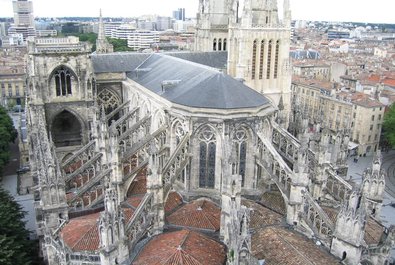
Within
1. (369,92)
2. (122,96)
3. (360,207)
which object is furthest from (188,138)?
(369,92)

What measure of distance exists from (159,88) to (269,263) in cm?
2000

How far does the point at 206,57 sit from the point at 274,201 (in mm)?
→ 24753

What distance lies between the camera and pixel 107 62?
4950cm

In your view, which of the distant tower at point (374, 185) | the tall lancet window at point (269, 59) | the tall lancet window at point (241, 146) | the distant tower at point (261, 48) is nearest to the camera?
the tall lancet window at point (241, 146)

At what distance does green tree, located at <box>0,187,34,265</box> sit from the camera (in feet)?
86.6

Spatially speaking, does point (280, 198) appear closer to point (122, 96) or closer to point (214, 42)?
point (122, 96)

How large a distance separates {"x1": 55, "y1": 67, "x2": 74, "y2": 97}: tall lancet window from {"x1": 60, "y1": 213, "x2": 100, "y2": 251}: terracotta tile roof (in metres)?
20.2

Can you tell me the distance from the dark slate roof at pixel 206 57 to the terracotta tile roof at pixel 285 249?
27.5 m

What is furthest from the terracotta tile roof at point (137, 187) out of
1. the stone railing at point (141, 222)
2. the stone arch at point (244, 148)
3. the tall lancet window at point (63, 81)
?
the tall lancet window at point (63, 81)

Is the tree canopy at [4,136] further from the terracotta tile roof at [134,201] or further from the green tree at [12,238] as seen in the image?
the terracotta tile roof at [134,201]

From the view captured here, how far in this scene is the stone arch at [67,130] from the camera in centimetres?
4638

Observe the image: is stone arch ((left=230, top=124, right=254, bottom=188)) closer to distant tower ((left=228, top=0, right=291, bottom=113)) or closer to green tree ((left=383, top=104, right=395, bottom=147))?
distant tower ((left=228, top=0, right=291, bottom=113))

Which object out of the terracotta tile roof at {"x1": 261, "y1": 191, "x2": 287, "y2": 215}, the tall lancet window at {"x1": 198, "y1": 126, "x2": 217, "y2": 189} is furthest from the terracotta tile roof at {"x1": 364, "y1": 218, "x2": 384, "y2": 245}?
the tall lancet window at {"x1": 198, "y1": 126, "x2": 217, "y2": 189}

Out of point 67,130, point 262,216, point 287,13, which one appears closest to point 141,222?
point 262,216
